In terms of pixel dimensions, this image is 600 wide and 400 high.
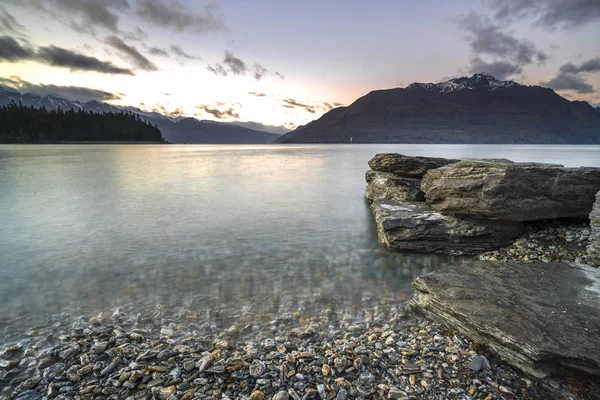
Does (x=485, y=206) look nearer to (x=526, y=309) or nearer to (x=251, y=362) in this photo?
(x=526, y=309)

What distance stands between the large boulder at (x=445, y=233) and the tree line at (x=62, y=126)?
198 metres

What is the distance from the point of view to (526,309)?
5746 millimetres

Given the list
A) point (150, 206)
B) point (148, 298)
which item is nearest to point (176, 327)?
point (148, 298)

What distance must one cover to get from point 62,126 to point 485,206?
665 ft

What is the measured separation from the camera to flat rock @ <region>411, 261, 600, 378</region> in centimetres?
464

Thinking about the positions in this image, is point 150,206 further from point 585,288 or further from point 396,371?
point 585,288

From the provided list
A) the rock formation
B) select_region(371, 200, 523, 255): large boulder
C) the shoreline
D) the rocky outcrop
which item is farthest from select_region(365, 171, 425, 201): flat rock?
the shoreline

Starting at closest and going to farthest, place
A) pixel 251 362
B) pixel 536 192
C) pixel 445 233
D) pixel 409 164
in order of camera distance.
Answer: pixel 251 362 → pixel 536 192 → pixel 445 233 → pixel 409 164

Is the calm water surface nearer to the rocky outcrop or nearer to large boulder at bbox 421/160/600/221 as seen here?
large boulder at bbox 421/160/600/221

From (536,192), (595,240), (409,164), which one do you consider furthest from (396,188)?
(595,240)

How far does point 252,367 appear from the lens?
16.0ft

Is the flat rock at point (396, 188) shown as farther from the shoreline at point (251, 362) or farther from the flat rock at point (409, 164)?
the shoreline at point (251, 362)

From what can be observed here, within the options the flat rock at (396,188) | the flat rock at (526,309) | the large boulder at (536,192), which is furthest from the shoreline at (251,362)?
the flat rock at (396,188)

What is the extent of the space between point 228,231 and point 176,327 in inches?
294
